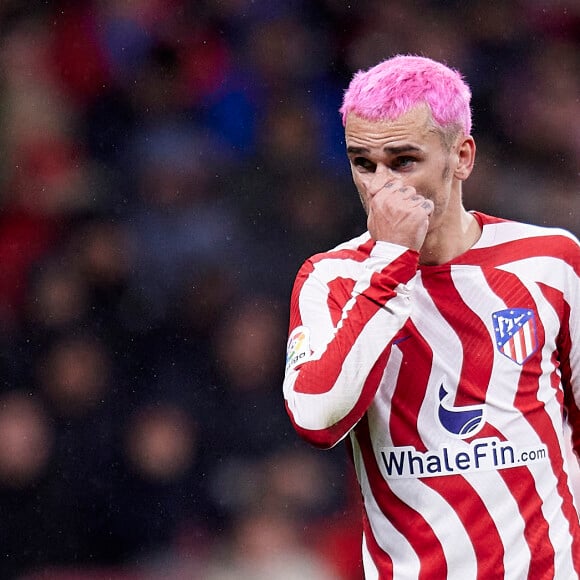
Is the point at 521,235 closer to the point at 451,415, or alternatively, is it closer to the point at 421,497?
the point at 451,415

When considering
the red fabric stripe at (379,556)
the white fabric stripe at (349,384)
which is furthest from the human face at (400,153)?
the red fabric stripe at (379,556)

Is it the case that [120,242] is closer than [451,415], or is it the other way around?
[451,415]

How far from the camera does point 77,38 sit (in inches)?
158

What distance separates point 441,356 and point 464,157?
1.21 ft

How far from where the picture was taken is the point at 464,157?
1.98 meters

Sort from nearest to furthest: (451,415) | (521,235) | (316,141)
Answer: (451,415) → (521,235) → (316,141)

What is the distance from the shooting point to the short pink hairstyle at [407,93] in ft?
6.11

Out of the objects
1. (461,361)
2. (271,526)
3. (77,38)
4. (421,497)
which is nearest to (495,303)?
(461,361)

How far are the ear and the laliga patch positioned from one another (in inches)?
16.0

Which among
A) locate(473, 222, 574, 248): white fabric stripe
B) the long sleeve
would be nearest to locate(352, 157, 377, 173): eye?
locate(473, 222, 574, 248): white fabric stripe

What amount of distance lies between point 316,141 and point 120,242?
Answer: 835 mm

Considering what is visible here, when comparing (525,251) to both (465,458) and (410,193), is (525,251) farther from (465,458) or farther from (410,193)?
(465,458)

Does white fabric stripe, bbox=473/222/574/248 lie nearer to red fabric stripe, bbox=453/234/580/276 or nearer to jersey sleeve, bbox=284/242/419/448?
red fabric stripe, bbox=453/234/580/276

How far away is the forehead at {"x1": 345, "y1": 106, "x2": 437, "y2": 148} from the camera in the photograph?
184 cm
